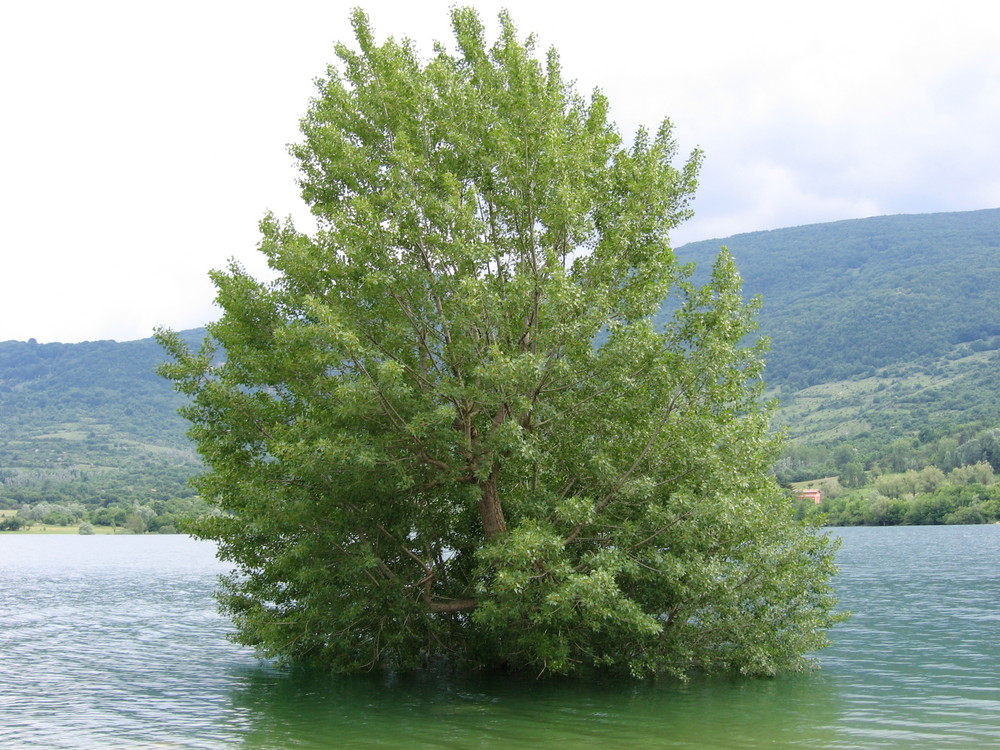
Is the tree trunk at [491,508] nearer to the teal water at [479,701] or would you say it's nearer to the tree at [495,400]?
the tree at [495,400]

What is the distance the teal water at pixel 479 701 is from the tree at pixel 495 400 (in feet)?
4.06

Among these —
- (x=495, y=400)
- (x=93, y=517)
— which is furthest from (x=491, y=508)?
(x=93, y=517)

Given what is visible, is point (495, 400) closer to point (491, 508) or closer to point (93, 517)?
point (491, 508)

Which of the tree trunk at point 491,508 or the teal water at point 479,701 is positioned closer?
the teal water at point 479,701

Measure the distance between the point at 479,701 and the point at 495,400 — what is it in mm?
7767

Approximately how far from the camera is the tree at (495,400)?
65.9ft

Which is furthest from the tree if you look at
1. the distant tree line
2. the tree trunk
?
the distant tree line

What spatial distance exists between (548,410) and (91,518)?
198 metres

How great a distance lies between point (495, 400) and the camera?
769 inches

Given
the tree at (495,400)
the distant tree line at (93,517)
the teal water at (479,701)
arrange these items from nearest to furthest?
the teal water at (479,701) < the tree at (495,400) < the distant tree line at (93,517)

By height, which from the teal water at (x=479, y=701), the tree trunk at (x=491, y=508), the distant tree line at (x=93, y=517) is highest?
the tree trunk at (x=491, y=508)

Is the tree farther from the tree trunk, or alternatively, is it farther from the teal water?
the teal water

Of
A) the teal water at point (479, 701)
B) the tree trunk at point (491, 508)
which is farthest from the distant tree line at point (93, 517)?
the tree trunk at point (491, 508)

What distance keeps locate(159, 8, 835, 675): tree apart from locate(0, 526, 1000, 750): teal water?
124 centimetres
